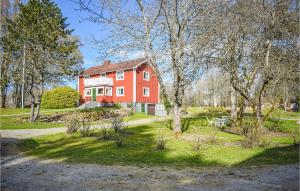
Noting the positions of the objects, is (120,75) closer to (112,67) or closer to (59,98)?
(112,67)

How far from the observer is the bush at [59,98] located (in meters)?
44.9

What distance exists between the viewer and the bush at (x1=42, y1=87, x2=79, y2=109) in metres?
44.9

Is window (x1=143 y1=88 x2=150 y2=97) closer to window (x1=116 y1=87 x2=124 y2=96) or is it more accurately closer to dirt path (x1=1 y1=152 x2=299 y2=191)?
window (x1=116 y1=87 x2=124 y2=96)

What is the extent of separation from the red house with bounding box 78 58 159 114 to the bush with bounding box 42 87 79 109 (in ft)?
11.9

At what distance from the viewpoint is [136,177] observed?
348 inches

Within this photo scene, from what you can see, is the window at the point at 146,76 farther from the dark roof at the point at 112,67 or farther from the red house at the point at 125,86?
the dark roof at the point at 112,67

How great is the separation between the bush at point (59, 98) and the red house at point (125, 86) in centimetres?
362

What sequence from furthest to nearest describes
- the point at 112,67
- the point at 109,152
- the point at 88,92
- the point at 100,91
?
1. the point at 88,92
2. the point at 112,67
3. the point at 100,91
4. the point at 109,152

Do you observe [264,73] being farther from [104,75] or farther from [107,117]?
[104,75]

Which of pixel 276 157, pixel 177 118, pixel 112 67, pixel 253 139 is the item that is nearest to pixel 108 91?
pixel 112 67

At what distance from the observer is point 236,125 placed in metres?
22.0

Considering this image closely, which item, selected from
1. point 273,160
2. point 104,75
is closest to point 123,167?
point 273,160

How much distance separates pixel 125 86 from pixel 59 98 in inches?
346

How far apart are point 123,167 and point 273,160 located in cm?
513
